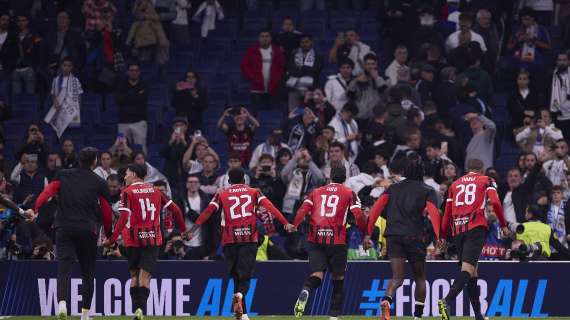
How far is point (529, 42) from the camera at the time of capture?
27.3 meters

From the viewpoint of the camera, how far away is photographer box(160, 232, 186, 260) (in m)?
22.6

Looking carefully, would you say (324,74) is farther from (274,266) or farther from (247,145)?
(274,266)

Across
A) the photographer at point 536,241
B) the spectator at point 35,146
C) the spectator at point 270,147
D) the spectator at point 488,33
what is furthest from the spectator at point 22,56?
the photographer at point 536,241

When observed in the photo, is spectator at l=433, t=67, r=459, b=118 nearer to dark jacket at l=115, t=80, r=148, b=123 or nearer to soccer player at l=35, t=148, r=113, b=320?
dark jacket at l=115, t=80, r=148, b=123

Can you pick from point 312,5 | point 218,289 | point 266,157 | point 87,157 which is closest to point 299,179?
point 266,157

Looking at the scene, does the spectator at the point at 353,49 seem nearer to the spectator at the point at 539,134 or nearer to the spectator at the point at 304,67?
the spectator at the point at 304,67

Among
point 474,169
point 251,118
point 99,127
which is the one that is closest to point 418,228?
point 474,169

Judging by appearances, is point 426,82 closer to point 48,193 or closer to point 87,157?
point 87,157

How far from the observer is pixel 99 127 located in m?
28.0

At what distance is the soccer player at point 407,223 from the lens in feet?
59.1

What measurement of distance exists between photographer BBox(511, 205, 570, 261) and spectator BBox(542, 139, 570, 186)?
219 cm

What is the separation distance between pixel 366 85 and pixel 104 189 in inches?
359

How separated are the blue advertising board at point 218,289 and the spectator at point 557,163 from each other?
3.55 metres

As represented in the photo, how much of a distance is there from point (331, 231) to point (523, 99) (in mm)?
8921
